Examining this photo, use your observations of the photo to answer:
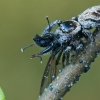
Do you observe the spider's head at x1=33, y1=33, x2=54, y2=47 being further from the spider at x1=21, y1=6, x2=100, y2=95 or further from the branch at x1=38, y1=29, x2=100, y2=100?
the branch at x1=38, y1=29, x2=100, y2=100

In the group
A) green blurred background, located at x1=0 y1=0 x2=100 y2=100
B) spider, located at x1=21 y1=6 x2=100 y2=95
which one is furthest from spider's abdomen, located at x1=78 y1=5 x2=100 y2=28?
green blurred background, located at x1=0 y1=0 x2=100 y2=100

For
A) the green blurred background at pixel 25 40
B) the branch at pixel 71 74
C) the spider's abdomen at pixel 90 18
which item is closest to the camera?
the branch at pixel 71 74

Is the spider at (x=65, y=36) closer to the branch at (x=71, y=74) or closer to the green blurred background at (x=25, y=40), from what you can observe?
the branch at (x=71, y=74)

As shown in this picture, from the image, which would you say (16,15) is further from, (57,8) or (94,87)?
(94,87)

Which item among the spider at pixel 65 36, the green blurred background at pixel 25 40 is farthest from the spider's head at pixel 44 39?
the green blurred background at pixel 25 40

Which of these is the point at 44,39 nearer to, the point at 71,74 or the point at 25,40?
the point at 71,74
